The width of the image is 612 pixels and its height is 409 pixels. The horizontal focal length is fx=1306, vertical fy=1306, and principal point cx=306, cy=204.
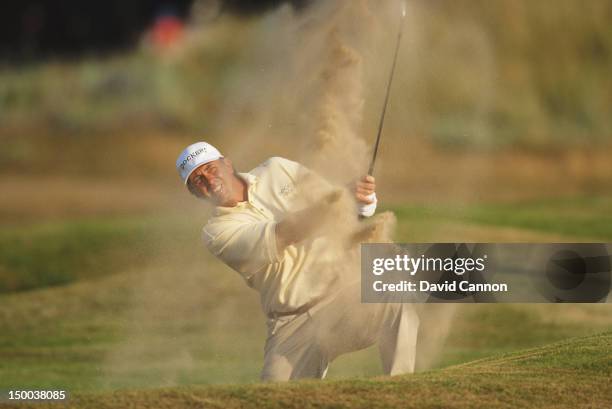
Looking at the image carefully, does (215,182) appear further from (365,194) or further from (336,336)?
(336,336)

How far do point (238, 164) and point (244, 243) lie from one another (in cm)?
193

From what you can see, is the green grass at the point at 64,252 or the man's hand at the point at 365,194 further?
the green grass at the point at 64,252

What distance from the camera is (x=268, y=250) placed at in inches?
215

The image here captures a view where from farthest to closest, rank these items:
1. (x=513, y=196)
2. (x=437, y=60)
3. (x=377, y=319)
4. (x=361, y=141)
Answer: (x=513, y=196) < (x=437, y=60) < (x=361, y=141) < (x=377, y=319)

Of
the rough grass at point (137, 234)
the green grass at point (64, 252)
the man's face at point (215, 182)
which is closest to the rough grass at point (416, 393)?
the man's face at point (215, 182)

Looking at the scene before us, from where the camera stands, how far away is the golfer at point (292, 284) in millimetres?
5605

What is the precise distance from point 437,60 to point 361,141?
5919 mm

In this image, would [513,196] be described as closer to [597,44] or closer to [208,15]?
[597,44]

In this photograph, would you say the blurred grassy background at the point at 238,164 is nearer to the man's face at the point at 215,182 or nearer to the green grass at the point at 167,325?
the green grass at the point at 167,325

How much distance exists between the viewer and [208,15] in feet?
65.9

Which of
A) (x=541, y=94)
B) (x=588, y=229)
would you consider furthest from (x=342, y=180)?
(x=541, y=94)

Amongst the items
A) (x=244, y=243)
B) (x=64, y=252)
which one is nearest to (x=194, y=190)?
(x=244, y=243)

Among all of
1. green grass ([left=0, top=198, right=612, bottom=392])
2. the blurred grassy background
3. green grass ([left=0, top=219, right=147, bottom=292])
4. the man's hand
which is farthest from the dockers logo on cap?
green grass ([left=0, top=219, right=147, bottom=292])

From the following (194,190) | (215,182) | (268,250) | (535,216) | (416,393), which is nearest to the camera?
(416,393)
